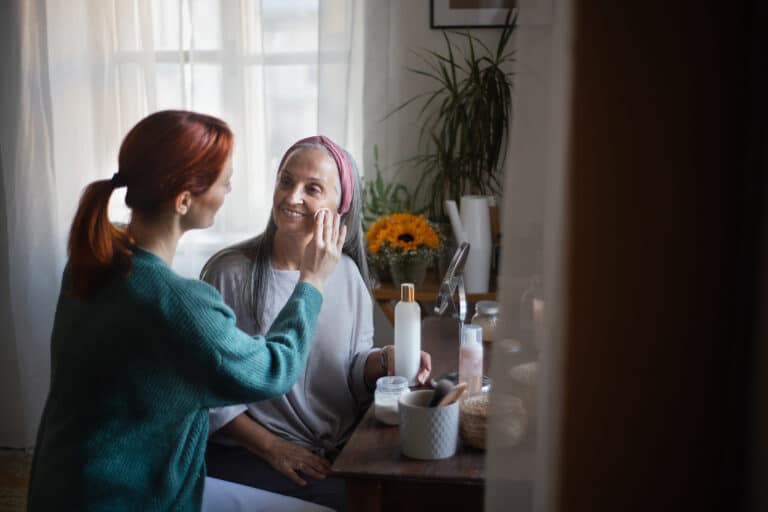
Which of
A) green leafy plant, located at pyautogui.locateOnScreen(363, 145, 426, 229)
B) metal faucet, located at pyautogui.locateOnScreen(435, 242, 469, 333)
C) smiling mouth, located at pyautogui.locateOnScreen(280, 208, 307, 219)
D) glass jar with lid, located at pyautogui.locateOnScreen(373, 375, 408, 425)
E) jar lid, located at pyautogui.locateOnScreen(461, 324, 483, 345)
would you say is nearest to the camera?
glass jar with lid, located at pyautogui.locateOnScreen(373, 375, 408, 425)

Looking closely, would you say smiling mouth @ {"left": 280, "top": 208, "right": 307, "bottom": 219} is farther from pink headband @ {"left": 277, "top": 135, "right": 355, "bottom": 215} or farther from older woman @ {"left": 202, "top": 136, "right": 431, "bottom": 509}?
pink headband @ {"left": 277, "top": 135, "right": 355, "bottom": 215}

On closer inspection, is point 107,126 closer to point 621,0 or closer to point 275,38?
point 275,38

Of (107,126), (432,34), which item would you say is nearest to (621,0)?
(432,34)

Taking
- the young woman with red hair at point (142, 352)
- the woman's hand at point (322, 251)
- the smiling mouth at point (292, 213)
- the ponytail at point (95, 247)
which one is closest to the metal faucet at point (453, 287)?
the woman's hand at point (322, 251)

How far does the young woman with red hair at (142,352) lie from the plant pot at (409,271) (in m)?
1.23

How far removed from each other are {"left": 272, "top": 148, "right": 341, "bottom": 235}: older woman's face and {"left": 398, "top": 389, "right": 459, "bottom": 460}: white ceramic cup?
64 cm

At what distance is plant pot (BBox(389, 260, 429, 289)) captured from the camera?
242 centimetres

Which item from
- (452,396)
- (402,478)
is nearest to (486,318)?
(452,396)

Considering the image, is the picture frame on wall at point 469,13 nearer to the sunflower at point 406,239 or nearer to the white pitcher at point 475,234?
the white pitcher at point 475,234

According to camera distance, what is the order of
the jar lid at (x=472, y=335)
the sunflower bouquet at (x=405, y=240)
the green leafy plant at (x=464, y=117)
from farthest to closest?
the green leafy plant at (x=464, y=117) < the sunflower bouquet at (x=405, y=240) < the jar lid at (x=472, y=335)

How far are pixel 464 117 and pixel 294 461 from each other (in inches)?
57.4

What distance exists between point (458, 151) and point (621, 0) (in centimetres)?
221

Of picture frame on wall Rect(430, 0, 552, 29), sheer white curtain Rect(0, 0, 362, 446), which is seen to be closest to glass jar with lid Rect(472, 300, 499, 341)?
sheer white curtain Rect(0, 0, 362, 446)

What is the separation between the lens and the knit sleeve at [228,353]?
1107mm
